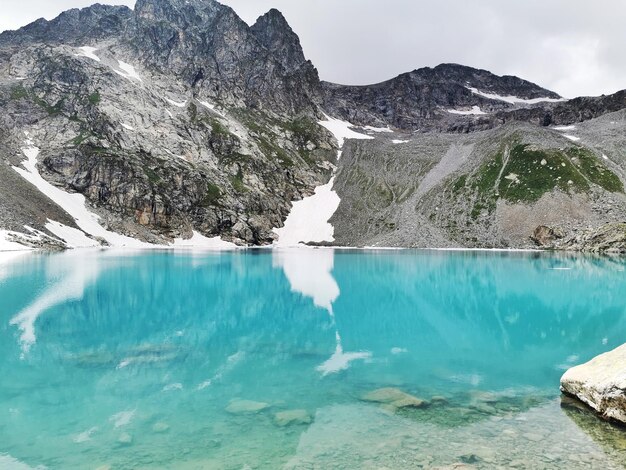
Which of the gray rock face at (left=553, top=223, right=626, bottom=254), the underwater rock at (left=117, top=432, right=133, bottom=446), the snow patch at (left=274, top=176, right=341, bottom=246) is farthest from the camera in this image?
the snow patch at (left=274, top=176, right=341, bottom=246)

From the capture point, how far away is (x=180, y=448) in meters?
11.2

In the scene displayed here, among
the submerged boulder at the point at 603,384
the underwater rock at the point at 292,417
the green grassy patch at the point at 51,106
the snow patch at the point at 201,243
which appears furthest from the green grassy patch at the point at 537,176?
the green grassy patch at the point at 51,106

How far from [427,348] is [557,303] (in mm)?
18006

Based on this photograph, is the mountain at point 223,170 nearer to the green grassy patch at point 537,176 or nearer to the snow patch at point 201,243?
the green grassy patch at point 537,176

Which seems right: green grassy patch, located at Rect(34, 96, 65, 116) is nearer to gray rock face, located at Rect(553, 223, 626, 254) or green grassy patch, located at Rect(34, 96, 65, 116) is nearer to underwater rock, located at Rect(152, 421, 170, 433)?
gray rock face, located at Rect(553, 223, 626, 254)

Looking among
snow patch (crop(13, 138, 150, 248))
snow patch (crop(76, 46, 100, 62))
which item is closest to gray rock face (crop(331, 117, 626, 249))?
snow patch (crop(13, 138, 150, 248))

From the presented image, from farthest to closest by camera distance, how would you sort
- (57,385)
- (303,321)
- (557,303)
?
(557,303)
(303,321)
(57,385)

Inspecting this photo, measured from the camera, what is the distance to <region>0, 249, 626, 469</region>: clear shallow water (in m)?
11.1

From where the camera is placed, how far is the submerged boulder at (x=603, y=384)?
12621 millimetres

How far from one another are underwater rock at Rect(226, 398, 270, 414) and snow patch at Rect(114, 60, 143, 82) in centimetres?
17941

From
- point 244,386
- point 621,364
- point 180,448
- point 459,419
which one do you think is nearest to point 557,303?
point 621,364

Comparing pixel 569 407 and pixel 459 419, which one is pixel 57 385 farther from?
pixel 569 407

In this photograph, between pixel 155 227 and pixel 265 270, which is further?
pixel 155 227

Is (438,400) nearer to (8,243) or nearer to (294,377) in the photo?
(294,377)
